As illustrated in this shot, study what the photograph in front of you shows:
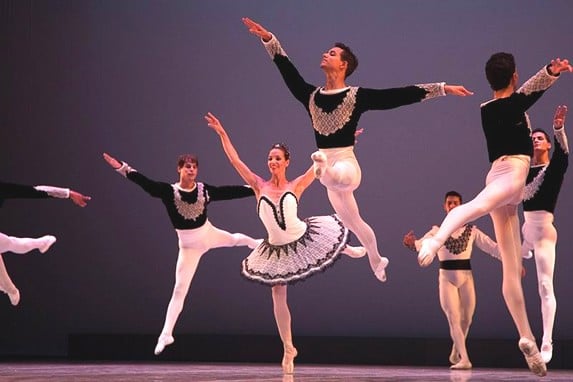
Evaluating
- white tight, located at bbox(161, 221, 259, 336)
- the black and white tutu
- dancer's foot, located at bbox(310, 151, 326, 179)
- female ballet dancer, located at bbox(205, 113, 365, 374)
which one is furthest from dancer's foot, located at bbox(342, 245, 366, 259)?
dancer's foot, located at bbox(310, 151, 326, 179)

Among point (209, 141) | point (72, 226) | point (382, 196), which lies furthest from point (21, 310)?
point (382, 196)

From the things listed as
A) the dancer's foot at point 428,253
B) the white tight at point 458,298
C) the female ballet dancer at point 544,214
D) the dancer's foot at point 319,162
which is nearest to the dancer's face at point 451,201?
the white tight at point 458,298

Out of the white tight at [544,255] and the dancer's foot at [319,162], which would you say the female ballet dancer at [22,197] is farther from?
the white tight at [544,255]

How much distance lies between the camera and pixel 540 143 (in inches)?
254

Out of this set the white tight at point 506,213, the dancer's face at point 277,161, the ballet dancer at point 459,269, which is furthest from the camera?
the ballet dancer at point 459,269

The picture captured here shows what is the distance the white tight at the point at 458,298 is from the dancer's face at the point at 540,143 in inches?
59.5

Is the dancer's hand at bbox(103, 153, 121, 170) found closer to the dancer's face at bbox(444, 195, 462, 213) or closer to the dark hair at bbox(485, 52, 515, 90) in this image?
the dancer's face at bbox(444, 195, 462, 213)

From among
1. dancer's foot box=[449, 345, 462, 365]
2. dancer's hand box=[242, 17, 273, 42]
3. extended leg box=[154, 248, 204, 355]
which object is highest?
dancer's hand box=[242, 17, 273, 42]

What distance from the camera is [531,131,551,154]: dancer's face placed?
645 centimetres

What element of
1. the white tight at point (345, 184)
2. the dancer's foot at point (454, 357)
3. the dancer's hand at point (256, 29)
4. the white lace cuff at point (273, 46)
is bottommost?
the dancer's foot at point (454, 357)

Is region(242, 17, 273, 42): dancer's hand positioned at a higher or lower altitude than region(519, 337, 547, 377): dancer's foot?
higher

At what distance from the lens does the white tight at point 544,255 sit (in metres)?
6.05

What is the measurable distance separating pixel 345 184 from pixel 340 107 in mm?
469

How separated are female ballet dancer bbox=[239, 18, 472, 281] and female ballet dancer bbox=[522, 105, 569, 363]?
1017 millimetres
